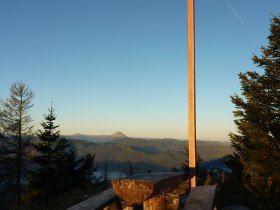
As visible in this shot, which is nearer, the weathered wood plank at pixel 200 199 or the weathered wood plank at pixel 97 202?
the weathered wood plank at pixel 200 199

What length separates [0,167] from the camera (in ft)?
117

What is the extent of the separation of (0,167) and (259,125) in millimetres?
29009

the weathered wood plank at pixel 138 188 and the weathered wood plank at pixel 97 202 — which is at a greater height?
the weathered wood plank at pixel 138 188

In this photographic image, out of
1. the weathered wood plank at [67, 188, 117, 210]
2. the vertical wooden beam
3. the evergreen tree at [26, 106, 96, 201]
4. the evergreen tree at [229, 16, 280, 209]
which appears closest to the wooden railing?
the weathered wood plank at [67, 188, 117, 210]

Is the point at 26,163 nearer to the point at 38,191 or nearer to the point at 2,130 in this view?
the point at 2,130

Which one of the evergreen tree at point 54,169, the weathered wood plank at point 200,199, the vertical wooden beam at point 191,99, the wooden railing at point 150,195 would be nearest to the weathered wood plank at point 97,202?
the wooden railing at point 150,195

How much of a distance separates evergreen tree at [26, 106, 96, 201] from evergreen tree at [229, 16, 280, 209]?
13147 millimetres

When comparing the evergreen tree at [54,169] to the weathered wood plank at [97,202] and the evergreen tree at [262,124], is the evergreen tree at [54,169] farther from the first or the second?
the weathered wood plank at [97,202]

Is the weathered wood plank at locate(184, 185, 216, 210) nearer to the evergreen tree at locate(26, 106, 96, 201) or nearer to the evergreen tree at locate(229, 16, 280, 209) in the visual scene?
the evergreen tree at locate(229, 16, 280, 209)

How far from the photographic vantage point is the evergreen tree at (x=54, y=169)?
25359 mm

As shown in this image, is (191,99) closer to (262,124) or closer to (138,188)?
(138,188)

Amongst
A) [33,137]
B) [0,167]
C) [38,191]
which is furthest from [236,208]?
[0,167]

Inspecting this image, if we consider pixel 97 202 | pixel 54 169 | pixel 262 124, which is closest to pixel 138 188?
pixel 97 202

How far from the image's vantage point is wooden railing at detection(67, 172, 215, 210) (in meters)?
5.93
